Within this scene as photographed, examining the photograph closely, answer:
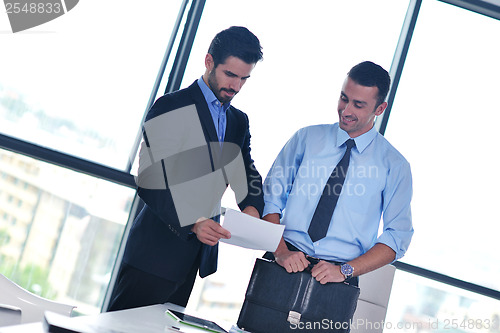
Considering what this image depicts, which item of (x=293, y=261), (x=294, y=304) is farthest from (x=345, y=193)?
(x=294, y=304)

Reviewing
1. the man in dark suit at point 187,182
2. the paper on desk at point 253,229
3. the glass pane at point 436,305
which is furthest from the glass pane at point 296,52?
the paper on desk at point 253,229

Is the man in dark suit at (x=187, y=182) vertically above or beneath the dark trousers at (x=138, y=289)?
above

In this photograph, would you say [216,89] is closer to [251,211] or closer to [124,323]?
[251,211]

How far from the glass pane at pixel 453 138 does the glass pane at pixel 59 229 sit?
80.2 inches

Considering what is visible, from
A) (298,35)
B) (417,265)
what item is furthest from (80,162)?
(417,265)

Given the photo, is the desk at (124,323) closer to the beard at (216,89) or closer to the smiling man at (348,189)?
the smiling man at (348,189)

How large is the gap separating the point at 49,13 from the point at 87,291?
190cm

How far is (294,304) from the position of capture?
2.07 metres

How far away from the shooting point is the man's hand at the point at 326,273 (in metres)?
2.11

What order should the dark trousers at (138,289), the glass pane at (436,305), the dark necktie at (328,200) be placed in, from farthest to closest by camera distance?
the glass pane at (436,305) < the dark necktie at (328,200) < the dark trousers at (138,289)

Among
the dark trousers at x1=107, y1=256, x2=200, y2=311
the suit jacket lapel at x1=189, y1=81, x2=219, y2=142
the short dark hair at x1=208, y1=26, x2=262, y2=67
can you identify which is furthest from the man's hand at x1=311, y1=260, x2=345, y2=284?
the short dark hair at x1=208, y1=26, x2=262, y2=67

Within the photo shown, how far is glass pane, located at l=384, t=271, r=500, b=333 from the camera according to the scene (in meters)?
3.78

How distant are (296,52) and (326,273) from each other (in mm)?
2180

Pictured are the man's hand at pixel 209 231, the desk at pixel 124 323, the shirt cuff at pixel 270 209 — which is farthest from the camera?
the shirt cuff at pixel 270 209
